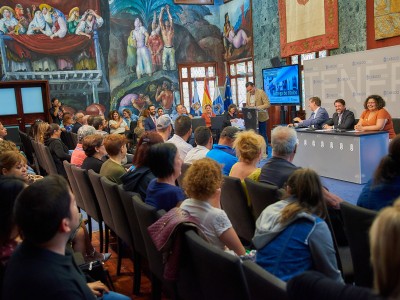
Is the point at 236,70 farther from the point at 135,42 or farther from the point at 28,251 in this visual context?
the point at 28,251

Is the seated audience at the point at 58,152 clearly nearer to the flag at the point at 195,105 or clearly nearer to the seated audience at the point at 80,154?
the seated audience at the point at 80,154

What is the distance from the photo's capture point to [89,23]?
13.3 metres

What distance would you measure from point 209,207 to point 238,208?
1.03m

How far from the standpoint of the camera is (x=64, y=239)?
1605 mm

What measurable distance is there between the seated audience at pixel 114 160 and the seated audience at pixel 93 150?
397 millimetres

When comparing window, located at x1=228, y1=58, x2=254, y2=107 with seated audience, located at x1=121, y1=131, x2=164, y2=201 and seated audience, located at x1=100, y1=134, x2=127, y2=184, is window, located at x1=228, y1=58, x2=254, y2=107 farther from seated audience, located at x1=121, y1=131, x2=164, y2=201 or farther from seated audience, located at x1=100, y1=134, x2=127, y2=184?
seated audience, located at x1=121, y1=131, x2=164, y2=201

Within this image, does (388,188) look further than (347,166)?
No

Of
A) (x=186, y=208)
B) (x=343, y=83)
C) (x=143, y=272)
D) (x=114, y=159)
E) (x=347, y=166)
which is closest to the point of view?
(x=186, y=208)

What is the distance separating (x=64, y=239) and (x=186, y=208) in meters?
0.84

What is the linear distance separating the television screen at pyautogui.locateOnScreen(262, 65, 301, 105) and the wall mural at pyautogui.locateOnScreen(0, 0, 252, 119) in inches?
80.3

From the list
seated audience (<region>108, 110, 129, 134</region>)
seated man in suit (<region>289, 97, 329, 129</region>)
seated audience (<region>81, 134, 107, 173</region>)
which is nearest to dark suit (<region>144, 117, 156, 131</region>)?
seated audience (<region>108, 110, 129, 134</region>)

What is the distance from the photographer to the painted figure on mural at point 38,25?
12.6 meters

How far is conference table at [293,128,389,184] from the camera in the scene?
6391 millimetres

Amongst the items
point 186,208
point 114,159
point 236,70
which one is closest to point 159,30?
point 236,70
